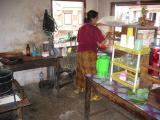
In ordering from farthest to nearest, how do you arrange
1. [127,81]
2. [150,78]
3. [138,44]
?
[127,81]
[138,44]
[150,78]

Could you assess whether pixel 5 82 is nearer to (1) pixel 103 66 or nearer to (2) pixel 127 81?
(1) pixel 103 66

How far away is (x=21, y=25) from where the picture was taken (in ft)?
12.7

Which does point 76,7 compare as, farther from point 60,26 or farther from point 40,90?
point 40,90

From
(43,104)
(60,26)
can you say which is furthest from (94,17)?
(43,104)

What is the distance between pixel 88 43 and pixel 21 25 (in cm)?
145

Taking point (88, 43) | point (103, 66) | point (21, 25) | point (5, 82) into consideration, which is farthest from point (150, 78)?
point (21, 25)

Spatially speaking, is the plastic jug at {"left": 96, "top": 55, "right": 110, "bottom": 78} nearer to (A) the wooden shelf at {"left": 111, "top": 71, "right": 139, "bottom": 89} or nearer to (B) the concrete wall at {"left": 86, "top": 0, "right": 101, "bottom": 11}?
(A) the wooden shelf at {"left": 111, "top": 71, "right": 139, "bottom": 89}

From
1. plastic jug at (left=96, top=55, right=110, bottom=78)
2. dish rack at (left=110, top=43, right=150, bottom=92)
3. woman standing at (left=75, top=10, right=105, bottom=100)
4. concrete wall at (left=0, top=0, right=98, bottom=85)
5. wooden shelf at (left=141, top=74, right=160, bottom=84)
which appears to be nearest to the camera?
wooden shelf at (left=141, top=74, right=160, bottom=84)

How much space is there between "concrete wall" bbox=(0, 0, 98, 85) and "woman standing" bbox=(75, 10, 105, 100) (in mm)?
1098

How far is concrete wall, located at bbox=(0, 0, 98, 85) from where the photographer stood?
12.1ft

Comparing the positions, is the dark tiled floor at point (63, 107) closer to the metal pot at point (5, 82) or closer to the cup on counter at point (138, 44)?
the metal pot at point (5, 82)

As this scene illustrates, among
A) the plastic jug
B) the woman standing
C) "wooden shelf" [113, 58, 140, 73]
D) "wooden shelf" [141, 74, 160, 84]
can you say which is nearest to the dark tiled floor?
the woman standing

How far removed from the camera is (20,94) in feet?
7.30

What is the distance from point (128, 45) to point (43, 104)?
2.05 m
